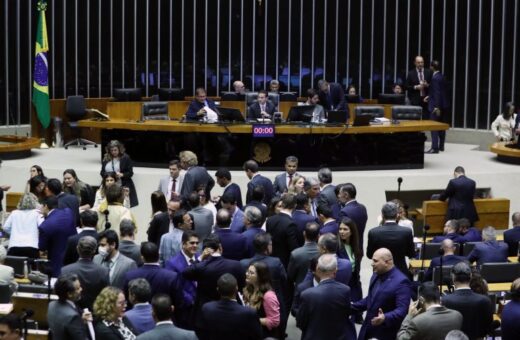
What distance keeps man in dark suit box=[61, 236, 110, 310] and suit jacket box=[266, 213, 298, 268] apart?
2143mm

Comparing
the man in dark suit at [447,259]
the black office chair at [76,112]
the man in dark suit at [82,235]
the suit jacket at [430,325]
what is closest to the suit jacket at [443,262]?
the man in dark suit at [447,259]

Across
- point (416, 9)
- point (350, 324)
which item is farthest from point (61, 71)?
point (350, 324)

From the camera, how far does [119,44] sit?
934 inches

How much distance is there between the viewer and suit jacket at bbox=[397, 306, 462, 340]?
27.0ft

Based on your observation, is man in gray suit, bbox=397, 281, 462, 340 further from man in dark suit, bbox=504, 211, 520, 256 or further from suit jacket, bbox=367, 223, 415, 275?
man in dark suit, bbox=504, 211, 520, 256

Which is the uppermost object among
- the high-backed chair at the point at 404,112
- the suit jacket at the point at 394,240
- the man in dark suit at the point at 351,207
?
the high-backed chair at the point at 404,112

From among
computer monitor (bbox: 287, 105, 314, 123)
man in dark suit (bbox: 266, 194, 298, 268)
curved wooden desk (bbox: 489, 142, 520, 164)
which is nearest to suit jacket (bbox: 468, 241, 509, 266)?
man in dark suit (bbox: 266, 194, 298, 268)

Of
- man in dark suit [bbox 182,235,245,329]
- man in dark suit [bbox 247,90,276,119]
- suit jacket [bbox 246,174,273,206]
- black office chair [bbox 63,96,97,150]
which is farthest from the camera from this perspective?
black office chair [bbox 63,96,97,150]

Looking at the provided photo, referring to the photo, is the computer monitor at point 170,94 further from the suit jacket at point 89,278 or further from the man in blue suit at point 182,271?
the suit jacket at point 89,278

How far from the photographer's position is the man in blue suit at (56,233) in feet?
37.1

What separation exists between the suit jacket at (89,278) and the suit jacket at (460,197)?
748cm

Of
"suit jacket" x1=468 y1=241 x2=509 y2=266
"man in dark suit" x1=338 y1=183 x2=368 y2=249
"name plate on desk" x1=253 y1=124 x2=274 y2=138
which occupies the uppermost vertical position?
"name plate on desk" x1=253 y1=124 x2=274 y2=138

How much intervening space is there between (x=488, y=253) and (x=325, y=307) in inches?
154

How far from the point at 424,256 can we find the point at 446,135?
1100 cm
